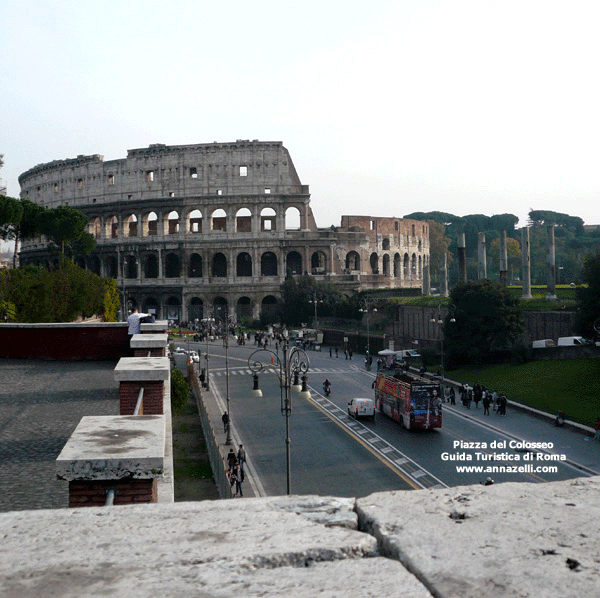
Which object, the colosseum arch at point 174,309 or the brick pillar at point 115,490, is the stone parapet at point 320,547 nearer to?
the brick pillar at point 115,490

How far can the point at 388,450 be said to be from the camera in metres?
26.6

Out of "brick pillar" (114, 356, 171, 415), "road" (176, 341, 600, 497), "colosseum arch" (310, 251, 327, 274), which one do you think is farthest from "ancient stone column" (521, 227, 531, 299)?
"brick pillar" (114, 356, 171, 415)

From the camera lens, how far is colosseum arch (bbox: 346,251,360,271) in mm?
89750

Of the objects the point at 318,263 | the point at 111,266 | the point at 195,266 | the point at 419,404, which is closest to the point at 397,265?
the point at 318,263

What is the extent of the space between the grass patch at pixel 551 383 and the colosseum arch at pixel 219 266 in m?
45.8

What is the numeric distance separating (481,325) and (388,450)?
2187cm

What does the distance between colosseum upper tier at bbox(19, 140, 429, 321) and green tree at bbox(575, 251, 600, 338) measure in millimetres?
41169

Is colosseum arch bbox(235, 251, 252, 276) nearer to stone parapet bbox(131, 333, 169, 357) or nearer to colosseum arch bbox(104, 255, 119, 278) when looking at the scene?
colosseum arch bbox(104, 255, 119, 278)

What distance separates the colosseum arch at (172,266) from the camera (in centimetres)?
8586


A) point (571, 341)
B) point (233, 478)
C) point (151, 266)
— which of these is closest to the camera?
point (233, 478)

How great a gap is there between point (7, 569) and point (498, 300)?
4664 cm

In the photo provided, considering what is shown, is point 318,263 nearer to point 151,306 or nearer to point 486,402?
point 151,306

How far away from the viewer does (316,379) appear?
149 feet

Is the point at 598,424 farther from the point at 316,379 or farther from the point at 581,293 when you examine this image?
the point at 316,379
